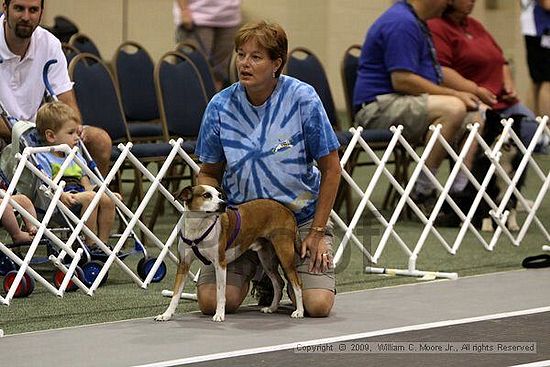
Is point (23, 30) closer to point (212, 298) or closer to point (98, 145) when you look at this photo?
point (98, 145)

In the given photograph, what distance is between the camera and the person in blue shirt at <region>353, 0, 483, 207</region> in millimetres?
7602


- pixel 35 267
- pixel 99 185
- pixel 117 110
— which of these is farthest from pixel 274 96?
pixel 117 110

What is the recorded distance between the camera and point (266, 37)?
4.91 meters

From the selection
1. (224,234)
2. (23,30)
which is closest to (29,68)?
(23,30)

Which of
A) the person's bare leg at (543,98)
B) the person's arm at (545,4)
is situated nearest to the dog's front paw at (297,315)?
the person's bare leg at (543,98)

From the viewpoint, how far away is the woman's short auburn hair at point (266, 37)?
4.90 metres

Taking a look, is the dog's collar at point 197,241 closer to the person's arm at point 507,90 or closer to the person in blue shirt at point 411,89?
the person in blue shirt at point 411,89

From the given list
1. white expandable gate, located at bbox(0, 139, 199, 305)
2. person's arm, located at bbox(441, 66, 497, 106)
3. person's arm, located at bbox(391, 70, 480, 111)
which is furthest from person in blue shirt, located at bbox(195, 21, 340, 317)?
person's arm, located at bbox(441, 66, 497, 106)

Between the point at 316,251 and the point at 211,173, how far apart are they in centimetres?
49

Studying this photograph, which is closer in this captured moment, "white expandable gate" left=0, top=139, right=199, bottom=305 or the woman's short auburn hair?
the woman's short auburn hair

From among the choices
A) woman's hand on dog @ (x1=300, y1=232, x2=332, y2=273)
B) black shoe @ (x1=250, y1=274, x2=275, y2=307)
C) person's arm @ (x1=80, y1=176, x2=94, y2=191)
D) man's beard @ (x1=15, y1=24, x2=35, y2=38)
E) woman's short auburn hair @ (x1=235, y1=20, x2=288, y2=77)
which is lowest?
black shoe @ (x1=250, y1=274, x2=275, y2=307)

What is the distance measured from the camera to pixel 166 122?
743cm

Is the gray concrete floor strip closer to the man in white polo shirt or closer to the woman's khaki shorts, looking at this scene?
the man in white polo shirt

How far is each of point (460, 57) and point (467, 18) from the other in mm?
254
